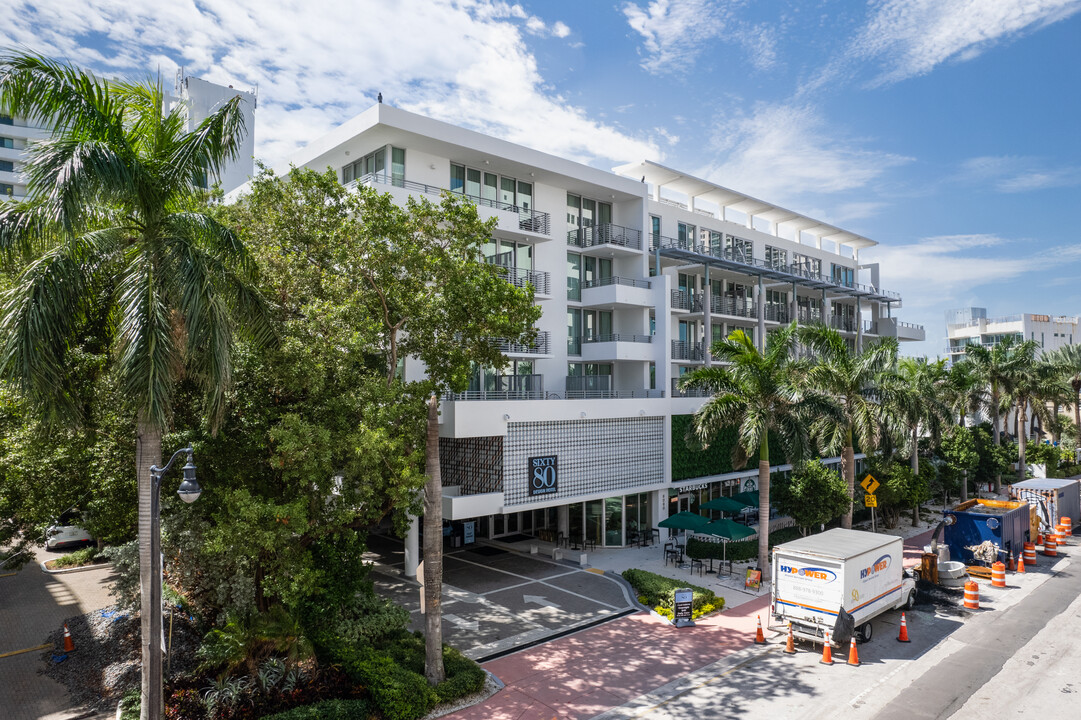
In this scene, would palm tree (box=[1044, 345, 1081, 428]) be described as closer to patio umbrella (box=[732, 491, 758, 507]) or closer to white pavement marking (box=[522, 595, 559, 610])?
patio umbrella (box=[732, 491, 758, 507])

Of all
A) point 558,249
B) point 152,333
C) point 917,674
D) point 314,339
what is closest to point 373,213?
point 314,339

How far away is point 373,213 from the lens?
17156 millimetres

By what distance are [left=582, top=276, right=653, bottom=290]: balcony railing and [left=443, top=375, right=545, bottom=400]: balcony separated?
610 cm

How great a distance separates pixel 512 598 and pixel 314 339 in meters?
11.2

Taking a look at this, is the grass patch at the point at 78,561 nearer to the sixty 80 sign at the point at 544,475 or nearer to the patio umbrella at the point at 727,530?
the sixty 80 sign at the point at 544,475

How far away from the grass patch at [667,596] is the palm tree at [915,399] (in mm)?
12336

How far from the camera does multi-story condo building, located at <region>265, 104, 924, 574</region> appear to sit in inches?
982

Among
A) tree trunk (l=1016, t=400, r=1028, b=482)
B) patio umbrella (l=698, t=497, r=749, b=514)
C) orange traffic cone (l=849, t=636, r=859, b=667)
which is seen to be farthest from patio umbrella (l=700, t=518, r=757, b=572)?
tree trunk (l=1016, t=400, r=1028, b=482)

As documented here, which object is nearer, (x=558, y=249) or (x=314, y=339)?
(x=314, y=339)

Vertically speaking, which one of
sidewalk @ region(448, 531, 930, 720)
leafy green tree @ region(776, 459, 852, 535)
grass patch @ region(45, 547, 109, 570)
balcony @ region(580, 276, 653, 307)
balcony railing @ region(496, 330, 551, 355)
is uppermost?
balcony @ region(580, 276, 653, 307)

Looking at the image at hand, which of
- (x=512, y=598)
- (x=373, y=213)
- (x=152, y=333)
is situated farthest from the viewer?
(x=512, y=598)

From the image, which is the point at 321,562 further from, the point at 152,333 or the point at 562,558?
the point at 562,558

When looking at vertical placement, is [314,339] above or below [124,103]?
below

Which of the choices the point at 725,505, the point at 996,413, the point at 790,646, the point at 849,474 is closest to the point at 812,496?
the point at 849,474
